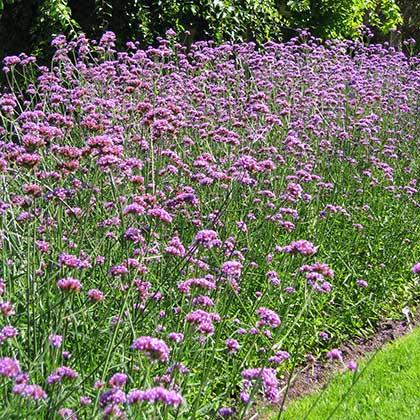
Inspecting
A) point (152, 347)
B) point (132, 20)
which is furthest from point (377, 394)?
point (132, 20)

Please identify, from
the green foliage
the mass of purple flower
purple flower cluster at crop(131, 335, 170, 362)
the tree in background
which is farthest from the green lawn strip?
the green foliage

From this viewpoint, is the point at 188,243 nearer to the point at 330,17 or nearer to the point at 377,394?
the point at 377,394

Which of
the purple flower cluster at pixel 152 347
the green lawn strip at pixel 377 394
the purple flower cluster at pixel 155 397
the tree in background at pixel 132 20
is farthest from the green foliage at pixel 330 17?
the purple flower cluster at pixel 155 397

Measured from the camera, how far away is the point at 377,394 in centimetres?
386

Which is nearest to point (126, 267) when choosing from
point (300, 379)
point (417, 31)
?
point (300, 379)

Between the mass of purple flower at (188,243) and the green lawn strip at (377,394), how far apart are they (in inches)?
7.9

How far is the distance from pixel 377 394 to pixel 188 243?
4.41 feet

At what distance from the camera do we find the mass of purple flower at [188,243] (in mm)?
2508

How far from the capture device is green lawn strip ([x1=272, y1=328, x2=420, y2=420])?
364 centimetres

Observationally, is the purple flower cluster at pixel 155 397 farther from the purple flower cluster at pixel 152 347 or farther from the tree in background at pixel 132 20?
the tree in background at pixel 132 20

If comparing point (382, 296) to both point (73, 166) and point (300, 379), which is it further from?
point (73, 166)

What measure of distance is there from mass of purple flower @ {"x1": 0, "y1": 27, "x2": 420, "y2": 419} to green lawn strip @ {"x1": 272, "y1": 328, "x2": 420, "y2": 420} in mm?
200

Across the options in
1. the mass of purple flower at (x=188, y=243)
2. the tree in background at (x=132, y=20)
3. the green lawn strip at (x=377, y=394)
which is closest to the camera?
the mass of purple flower at (x=188, y=243)

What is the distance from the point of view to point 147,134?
462cm
